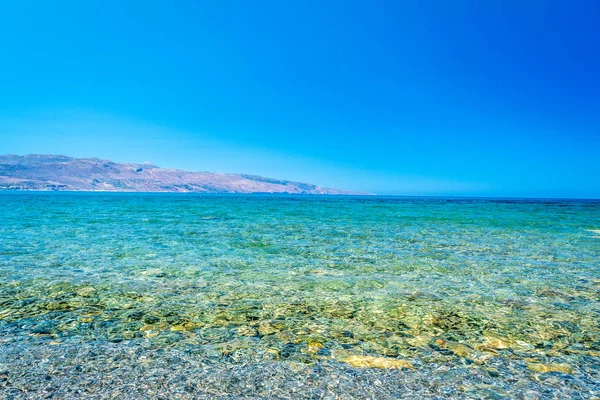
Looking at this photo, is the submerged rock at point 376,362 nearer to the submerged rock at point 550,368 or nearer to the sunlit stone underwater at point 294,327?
the sunlit stone underwater at point 294,327

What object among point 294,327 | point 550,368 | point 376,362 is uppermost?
point 550,368

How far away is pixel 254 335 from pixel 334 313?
6.13 ft

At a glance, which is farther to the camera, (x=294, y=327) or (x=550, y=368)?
(x=294, y=327)

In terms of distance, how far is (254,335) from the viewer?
5.91 meters

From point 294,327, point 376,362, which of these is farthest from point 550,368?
point 294,327

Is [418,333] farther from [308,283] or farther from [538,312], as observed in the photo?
[308,283]

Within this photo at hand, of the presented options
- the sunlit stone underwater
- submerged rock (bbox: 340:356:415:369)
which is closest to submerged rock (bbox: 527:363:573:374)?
→ the sunlit stone underwater

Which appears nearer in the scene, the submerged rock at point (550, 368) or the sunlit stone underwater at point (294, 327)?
the sunlit stone underwater at point (294, 327)

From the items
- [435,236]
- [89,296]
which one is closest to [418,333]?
[89,296]

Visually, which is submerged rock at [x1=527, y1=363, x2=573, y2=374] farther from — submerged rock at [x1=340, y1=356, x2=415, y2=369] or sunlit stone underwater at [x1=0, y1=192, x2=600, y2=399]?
submerged rock at [x1=340, y1=356, x2=415, y2=369]

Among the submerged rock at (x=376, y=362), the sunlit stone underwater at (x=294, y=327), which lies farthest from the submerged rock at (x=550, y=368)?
the submerged rock at (x=376, y=362)

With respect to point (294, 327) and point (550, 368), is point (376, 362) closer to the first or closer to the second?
point (294, 327)

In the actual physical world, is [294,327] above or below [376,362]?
below

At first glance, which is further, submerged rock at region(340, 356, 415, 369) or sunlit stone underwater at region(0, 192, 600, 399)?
submerged rock at region(340, 356, 415, 369)
